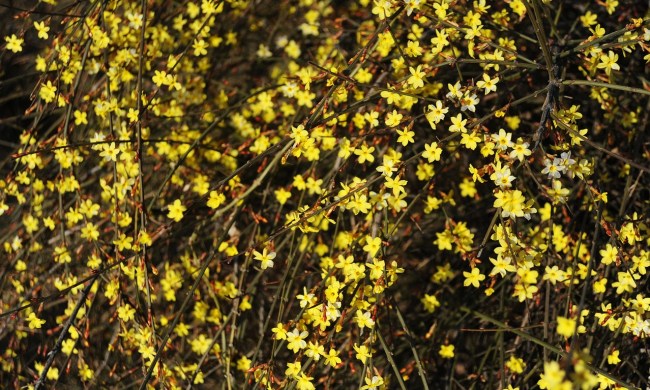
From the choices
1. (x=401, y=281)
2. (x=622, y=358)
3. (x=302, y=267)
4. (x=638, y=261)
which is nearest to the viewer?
(x=638, y=261)

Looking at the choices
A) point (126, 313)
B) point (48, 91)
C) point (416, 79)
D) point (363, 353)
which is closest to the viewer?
point (363, 353)

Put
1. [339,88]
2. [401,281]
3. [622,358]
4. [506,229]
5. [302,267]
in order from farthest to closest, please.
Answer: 1. [401,281]
2. [302,267]
3. [622,358]
4. [339,88]
5. [506,229]

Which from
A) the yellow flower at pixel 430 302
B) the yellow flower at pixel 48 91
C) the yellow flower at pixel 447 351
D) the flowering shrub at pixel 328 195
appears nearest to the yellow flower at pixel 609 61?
the flowering shrub at pixel 328 195

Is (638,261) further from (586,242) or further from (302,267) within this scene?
(302,267)

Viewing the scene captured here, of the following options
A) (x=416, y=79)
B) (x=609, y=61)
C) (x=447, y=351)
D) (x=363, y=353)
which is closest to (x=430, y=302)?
(x=447, y=351)

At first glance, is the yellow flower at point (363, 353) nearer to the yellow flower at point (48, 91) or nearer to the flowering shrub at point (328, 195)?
the flowering shrub at point (328, 195)

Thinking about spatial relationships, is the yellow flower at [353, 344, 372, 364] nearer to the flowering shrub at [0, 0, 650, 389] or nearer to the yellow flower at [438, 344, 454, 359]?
the flowering shrub at [0, 0, 650, 389]

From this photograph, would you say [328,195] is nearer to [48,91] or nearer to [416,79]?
[416,79]

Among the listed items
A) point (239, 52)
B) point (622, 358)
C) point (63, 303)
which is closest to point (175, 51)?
point (239, 52)

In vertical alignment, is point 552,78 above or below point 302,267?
above
